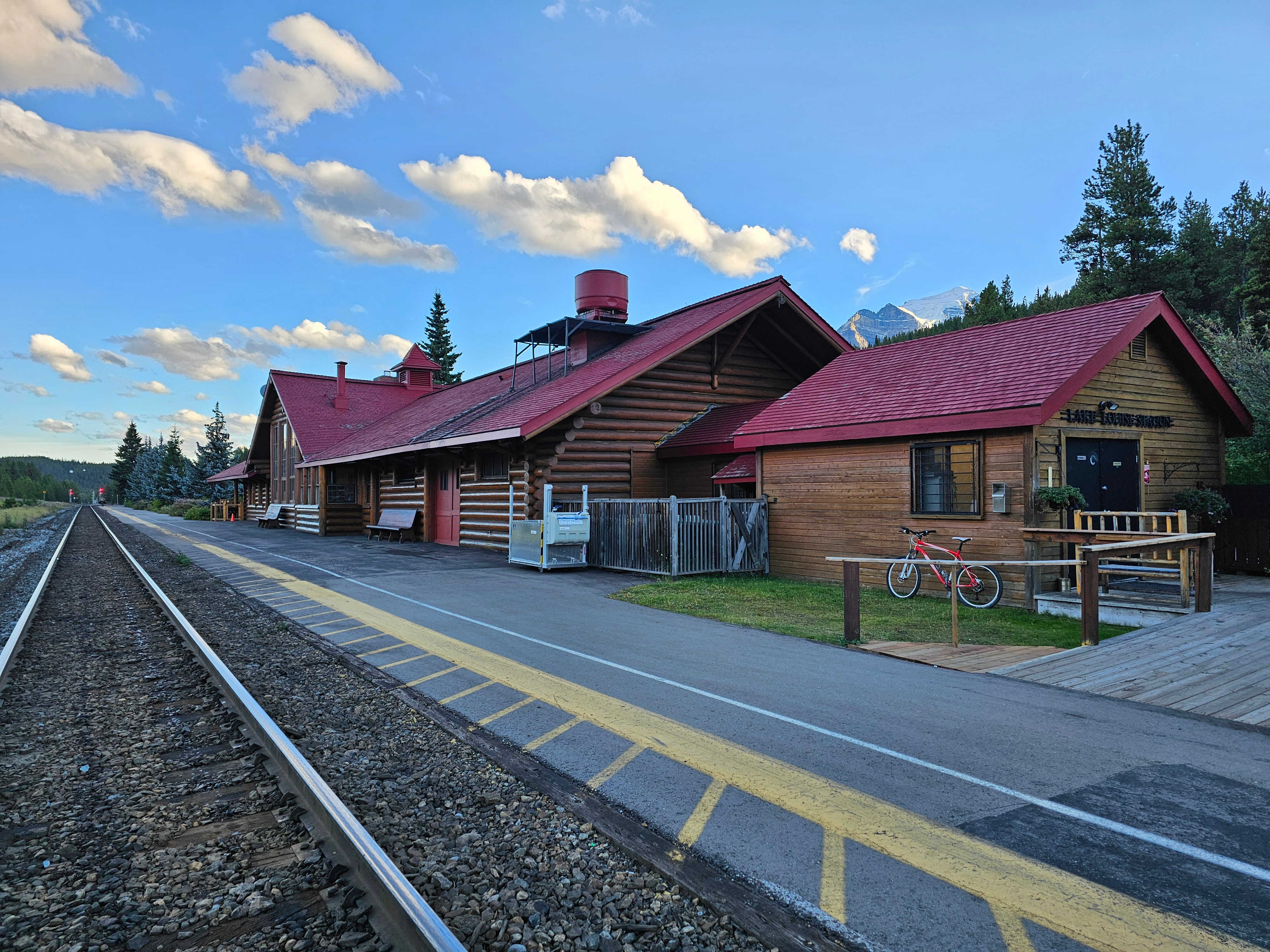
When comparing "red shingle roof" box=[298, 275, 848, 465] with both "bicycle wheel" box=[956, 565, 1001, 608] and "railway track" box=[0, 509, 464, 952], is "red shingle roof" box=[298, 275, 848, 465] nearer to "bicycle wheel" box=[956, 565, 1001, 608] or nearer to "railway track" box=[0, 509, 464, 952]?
"bicycle wheel" box=[956, 565, 1001, 608]

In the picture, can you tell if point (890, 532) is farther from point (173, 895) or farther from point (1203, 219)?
point (1203, 219)

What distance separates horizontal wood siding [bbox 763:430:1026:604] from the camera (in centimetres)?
1133

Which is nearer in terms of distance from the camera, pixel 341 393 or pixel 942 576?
pixel 942 576

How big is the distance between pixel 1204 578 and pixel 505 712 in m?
8.94

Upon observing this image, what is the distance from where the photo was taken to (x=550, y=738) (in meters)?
5.20

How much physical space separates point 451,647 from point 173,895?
495 centimetres

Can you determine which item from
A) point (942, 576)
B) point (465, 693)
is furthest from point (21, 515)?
→ point (942, 576)

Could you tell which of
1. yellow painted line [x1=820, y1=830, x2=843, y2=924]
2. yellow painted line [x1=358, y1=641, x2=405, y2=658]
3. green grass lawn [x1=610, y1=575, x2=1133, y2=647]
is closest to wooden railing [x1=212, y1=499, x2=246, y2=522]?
green grass lawn [x1=610, y1=575, x2=1133, y2=647]

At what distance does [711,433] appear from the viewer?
18734mm

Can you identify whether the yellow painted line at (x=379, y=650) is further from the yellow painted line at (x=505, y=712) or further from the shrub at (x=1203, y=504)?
the shrub at (x=1203, y=504)


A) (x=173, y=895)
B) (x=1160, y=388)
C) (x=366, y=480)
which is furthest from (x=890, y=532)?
(x=366, y=480)

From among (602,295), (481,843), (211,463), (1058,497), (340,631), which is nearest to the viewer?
(481,843)

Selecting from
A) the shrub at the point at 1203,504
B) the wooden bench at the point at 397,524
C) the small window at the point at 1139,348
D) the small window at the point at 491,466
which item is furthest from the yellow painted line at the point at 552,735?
the wooden bench at the point at 397,524

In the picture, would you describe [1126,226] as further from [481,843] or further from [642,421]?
[481,843]
